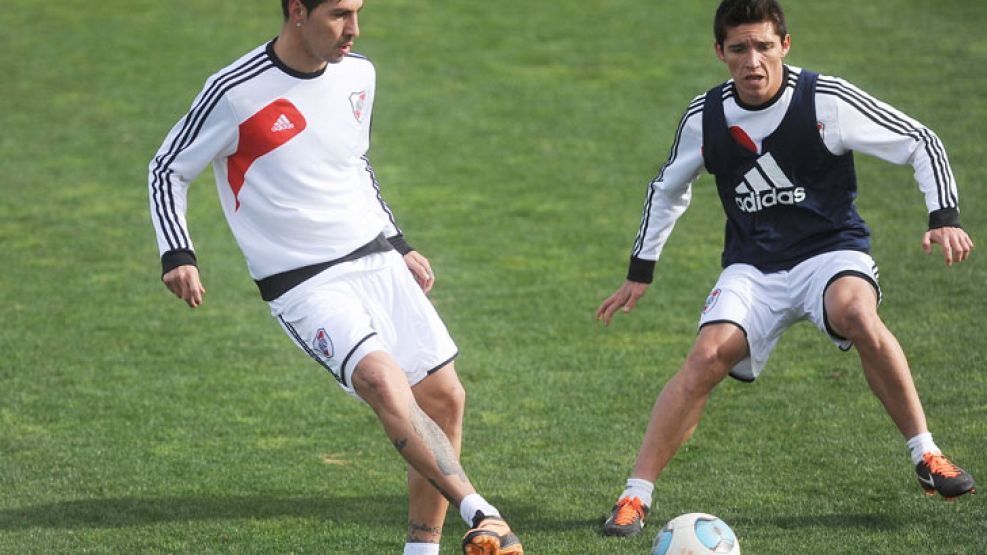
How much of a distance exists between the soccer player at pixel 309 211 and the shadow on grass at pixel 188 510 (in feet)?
2.81

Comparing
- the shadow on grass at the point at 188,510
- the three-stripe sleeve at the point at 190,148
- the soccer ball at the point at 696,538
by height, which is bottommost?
the shadow on grass at the point at 188,510

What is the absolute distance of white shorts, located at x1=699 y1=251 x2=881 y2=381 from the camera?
5.50 metres

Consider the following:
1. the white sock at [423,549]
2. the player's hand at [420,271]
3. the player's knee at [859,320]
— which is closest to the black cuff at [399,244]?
the player's hand at [420,271]

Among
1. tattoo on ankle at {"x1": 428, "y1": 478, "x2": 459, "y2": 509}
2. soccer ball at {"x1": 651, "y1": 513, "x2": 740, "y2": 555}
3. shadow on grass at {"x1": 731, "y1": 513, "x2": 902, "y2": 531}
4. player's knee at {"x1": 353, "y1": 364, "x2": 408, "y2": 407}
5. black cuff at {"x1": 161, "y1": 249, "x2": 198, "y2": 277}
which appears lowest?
shadow on grass at {"x1": 731, "y1": 513, "x2": 902, "y2": 531}

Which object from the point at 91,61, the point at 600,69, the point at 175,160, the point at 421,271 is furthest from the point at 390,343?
the point at 91,61

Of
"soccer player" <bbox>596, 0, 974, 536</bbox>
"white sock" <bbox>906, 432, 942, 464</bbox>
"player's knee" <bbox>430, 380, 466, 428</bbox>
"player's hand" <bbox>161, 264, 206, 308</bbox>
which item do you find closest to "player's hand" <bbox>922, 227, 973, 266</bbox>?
"soccer player" <bbox>596, 0, 974, 536</bbox>

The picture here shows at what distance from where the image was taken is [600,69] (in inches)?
584

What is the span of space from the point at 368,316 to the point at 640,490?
143 centimetres

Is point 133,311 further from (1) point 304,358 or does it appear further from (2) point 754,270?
(2) point 754,270

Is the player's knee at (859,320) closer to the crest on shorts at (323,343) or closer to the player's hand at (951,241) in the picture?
the player's hand at (951,241)

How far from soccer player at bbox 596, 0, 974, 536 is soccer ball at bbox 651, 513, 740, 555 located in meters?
0.59

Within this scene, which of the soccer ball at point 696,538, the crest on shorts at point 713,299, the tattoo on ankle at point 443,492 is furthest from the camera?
the crest on shorts at point 713,299

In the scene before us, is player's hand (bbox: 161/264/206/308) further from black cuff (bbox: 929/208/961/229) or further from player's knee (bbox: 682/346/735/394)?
black cuff (bbox: 929/208/961/229)

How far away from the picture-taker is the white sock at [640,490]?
18.3 feet
